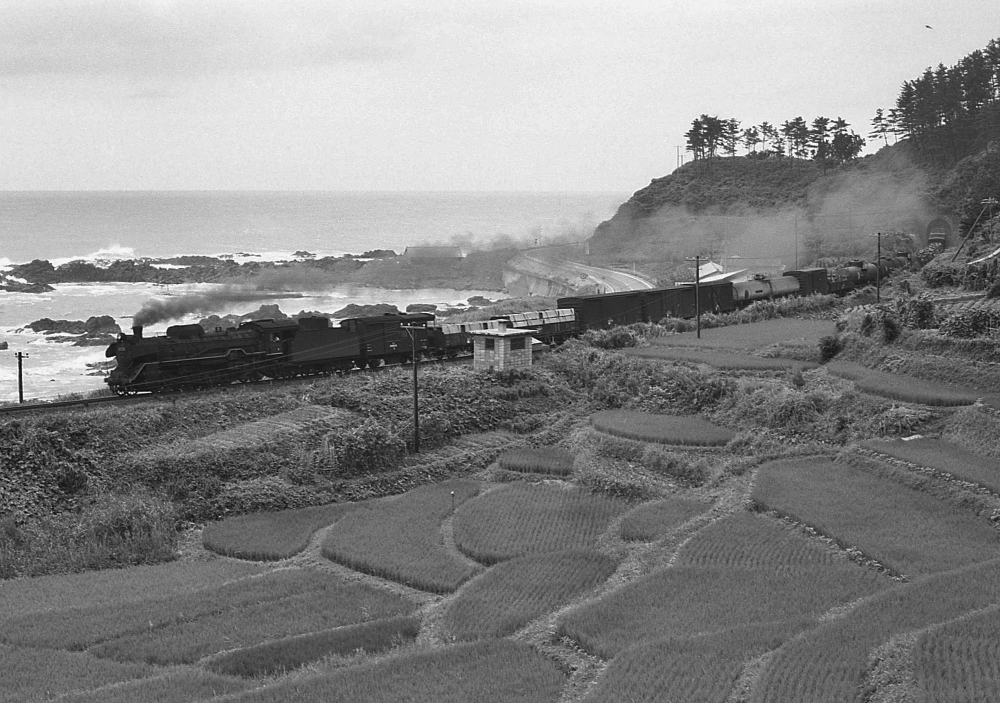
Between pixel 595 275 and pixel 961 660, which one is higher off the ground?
pixel 595 275

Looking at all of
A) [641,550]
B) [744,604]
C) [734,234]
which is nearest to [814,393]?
[641,550]

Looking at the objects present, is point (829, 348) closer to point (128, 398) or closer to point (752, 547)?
point (752, 547)

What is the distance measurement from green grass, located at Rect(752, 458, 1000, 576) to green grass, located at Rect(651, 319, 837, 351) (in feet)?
58.0

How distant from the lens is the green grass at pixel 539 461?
36.2 metres

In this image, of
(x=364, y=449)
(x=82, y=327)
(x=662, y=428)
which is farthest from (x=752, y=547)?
(x=82, y=327)

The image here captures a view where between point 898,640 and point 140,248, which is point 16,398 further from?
point 140,248

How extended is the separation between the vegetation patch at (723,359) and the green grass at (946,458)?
10799mm

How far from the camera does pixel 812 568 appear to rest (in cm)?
2514

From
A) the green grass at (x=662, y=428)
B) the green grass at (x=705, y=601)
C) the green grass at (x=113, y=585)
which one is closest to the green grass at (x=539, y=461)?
the green grass at (x=662, y=428)

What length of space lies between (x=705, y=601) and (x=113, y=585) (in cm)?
1515

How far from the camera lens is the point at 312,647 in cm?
2155

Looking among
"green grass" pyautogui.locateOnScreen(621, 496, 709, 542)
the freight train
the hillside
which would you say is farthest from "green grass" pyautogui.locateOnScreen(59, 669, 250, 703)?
the hillside

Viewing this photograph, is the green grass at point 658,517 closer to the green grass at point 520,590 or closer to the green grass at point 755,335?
the green grass at point 520,590

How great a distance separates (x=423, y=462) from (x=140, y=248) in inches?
5091
